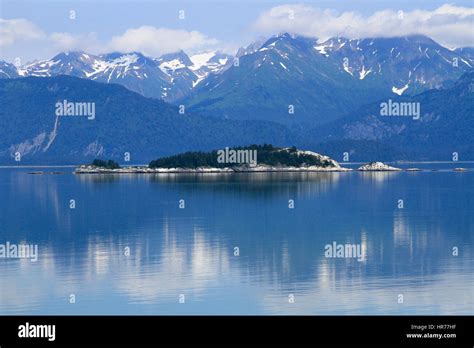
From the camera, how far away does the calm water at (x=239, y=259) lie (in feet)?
184

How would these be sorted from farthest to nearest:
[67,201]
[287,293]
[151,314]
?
1. [67,201]
2. [287,293]
3. [151,314]

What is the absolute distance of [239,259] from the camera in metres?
73.8

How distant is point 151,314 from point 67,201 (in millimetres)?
95770

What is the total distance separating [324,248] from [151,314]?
2993cm

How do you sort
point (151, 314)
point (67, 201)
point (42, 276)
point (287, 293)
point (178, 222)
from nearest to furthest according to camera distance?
1. point (151, 314)
2. point (287, 293)
3. point (42, 276)
4. point (178, 222)
5. point (67, 201)

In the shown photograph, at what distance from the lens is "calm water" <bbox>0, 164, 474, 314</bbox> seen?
56031 mm

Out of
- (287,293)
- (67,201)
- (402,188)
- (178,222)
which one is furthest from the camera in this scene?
(402,188)
